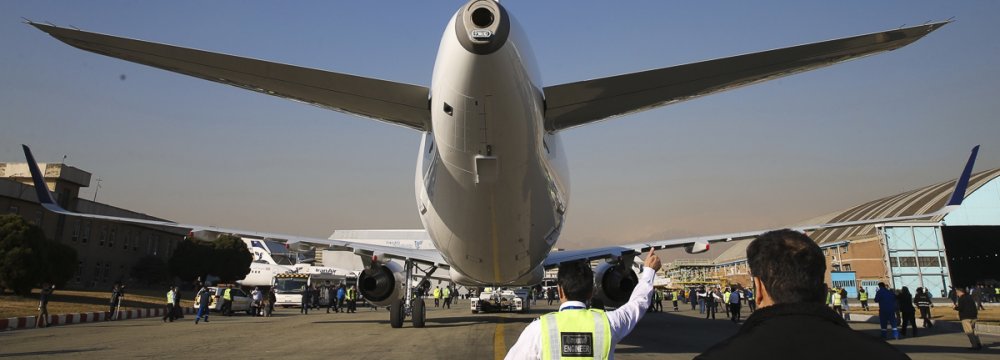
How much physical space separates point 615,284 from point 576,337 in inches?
471

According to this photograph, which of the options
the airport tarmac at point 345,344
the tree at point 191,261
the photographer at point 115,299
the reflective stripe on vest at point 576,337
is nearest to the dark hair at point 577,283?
the reflective stripe on vest at point 576,337

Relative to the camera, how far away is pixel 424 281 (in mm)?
18062

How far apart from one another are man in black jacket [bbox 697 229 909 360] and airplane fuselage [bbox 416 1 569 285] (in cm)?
468

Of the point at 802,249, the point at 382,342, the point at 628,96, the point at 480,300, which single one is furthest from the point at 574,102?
the point at 480,300

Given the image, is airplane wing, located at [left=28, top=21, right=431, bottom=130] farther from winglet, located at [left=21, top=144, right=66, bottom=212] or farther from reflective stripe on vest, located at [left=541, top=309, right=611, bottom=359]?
winglet, located at [left=21, top=144, right=66, bottom=212]

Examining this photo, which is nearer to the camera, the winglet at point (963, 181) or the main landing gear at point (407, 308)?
the winglet at point (963, 181)

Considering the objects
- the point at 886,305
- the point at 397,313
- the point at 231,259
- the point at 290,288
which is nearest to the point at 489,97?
the point at 397,313

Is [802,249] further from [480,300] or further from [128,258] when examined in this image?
[128,258]

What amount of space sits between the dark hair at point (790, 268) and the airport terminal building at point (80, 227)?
155 feet

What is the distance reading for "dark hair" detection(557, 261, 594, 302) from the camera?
3812 millimetres

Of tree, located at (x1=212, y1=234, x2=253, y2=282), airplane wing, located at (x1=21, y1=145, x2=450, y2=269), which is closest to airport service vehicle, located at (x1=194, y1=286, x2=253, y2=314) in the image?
airplane wing, located at (x1=21, y1=145, x2=450, y2=269)

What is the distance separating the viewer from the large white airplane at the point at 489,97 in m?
6.28

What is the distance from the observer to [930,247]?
37844 mm

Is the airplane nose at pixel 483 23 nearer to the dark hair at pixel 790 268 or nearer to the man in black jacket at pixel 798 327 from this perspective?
the dark hair at pixel 790 268
